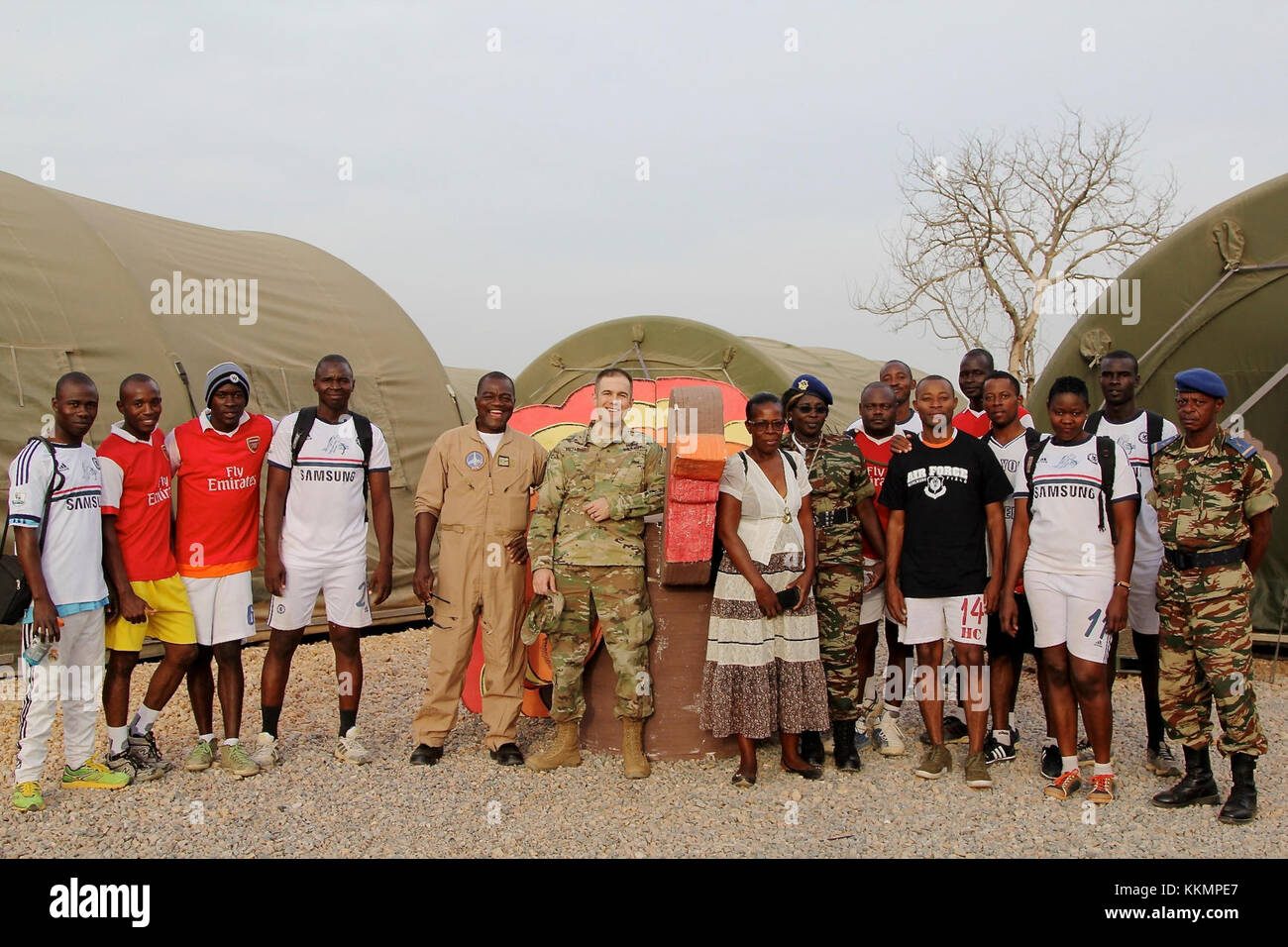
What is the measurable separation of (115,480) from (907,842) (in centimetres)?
382

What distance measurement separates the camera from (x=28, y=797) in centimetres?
436

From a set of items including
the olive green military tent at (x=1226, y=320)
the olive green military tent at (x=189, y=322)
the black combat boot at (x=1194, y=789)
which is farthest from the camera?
the olive green military tent at (x=1226, y=320)

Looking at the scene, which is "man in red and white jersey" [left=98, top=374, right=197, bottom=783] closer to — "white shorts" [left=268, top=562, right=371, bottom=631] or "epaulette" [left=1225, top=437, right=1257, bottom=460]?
"white shorts" [left=268, top=562, right=371, bottom=631]

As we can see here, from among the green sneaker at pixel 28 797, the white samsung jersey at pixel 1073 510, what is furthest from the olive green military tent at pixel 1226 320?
the green sneaker at pixel 28 797

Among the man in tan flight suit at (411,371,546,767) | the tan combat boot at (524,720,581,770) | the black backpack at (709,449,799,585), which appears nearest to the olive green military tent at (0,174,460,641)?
the man in tan flight suit at (411,371,546,767)

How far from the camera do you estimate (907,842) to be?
4090 millimetres

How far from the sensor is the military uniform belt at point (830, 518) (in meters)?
4.99

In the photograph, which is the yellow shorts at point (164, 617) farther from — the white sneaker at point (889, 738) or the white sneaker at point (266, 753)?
the white sneaker at point (889, 738)

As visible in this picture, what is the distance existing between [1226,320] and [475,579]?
613 cm

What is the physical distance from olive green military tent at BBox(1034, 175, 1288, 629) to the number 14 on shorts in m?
3.80

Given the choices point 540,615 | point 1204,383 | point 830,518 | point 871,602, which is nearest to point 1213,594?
point 1204,383

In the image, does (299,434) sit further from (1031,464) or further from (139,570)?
(1031,464)
